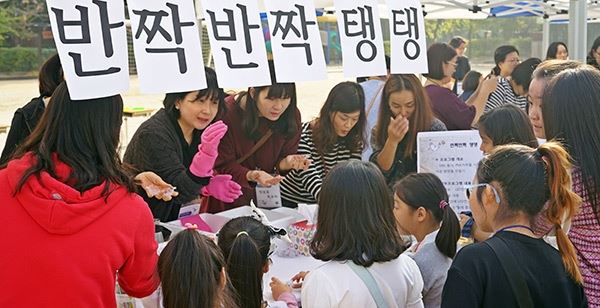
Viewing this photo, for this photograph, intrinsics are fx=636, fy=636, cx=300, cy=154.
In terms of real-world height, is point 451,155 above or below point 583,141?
below

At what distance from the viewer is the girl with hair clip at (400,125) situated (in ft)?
9.18

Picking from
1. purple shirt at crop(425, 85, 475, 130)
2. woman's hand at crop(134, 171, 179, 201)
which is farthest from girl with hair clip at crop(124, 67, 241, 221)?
purple shirt at crop(425, 85, 475, 130)

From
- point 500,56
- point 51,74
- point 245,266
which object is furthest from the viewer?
point 500,56

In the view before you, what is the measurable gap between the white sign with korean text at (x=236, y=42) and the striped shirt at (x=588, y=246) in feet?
3.17

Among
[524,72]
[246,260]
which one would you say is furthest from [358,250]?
[524,72]

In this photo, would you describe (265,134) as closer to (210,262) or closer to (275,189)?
(275,189)

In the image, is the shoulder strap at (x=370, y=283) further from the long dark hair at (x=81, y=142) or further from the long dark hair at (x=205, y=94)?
the long dark hair at (x=205, y=94)

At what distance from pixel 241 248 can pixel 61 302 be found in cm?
53

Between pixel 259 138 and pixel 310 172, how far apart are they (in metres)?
0.27

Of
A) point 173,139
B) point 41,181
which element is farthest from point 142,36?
point 173,139

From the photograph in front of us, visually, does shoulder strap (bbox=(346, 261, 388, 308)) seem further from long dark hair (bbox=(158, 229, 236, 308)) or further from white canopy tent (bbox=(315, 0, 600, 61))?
white canopy tent (bbox=(315, 0, 600, 61))

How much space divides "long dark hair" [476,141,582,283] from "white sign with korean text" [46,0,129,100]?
93 centimetres

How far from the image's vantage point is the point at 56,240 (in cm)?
130

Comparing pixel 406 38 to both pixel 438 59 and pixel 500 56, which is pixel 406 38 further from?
pixel 500 56
